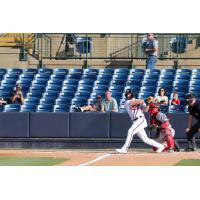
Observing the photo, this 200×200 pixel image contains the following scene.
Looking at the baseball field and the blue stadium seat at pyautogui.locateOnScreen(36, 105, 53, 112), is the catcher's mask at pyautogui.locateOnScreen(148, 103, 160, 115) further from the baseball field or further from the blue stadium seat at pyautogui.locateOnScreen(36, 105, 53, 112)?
the blue stadium seat at pyautogui.locateOnScreen(36, 105, 53, 112)

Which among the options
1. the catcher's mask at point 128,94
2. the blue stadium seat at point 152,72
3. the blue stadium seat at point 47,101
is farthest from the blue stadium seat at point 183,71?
the catcher's mask at point 128,94

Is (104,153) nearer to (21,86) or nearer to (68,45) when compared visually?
(21,86)

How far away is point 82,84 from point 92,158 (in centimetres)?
723

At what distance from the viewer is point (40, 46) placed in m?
30.9

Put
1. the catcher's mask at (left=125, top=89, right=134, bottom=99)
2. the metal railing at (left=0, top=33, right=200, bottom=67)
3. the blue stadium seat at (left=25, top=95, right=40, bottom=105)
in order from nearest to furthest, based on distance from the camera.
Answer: the catcher's mask at (left=125, top=89, right=134, bottom=99) → the blue stadium seat at (left=25, top=95, right=40, bottom=105) → the metal railing at (left=0, top=33, right=200, bottom=67)

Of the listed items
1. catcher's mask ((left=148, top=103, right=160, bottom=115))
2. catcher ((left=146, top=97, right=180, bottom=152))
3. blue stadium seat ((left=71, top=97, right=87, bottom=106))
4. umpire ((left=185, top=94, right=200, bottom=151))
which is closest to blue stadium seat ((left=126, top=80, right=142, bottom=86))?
blue stadium seat ((left=71, top=97, right=87, bottom=106))

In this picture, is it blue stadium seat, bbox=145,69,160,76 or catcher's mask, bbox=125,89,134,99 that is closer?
catcher's mask, bbox=125,89,134,99

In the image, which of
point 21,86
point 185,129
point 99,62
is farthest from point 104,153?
point 99,62

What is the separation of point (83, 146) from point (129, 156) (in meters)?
4.18

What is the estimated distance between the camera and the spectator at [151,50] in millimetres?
27953

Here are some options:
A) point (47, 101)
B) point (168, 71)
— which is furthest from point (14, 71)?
point (168, 71)

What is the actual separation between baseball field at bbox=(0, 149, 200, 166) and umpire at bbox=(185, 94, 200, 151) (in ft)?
1.72

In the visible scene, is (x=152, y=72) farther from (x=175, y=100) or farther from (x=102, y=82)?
(x=175, y=100)

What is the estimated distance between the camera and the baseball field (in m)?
19.0
